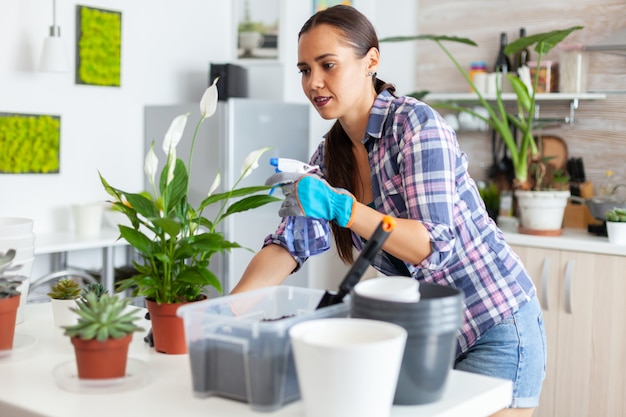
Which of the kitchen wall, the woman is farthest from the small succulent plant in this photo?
the kitchen wall

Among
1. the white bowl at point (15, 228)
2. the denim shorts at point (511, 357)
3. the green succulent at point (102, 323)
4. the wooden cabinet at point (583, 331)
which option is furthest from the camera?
the wooden cabinet at point (583, 331)

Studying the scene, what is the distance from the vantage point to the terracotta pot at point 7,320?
1.50 metres

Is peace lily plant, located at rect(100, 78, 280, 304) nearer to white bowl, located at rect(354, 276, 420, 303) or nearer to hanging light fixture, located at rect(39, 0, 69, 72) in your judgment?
white bowl, located at rect(354, 276, 420, 303)

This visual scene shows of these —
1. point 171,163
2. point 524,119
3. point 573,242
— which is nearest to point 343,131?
point 171,163

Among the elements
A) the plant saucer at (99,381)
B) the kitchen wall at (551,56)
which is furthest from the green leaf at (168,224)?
the kitchen wall at (551,56)

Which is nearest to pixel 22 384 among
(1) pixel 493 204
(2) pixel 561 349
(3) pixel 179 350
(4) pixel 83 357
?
(4) pixel 83 357

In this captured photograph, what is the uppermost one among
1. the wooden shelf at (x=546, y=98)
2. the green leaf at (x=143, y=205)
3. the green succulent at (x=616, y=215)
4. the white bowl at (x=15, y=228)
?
the wooden shelf at (x=546, y=98)

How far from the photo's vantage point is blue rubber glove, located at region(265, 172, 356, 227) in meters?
1.58

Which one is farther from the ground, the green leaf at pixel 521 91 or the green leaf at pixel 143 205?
the green leaf at pixel 521 91

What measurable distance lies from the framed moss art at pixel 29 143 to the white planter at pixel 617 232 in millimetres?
2746

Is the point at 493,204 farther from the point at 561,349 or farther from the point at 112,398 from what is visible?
the point at 112,398

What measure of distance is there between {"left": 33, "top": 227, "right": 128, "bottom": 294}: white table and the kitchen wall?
194 cm

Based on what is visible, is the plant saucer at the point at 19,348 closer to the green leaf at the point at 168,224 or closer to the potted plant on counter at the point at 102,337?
the potted plant on counter at the point at 102,337

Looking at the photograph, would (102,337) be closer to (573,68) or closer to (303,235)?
(303,235)
